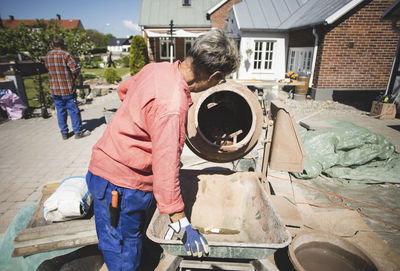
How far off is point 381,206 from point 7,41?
2817 cm

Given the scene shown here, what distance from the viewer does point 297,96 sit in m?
9.45

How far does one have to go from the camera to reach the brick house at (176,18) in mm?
17625

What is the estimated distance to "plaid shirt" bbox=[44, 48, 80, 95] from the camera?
4.77 m

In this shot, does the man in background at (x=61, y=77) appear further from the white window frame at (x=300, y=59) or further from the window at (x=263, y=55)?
the window at (x=263, y=55)

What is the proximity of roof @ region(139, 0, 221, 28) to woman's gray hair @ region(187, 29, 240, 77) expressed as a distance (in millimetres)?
18269

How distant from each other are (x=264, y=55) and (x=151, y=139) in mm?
12316

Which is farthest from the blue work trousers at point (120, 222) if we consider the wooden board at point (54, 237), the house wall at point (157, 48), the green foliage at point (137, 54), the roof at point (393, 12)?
the house wall at point (157, 48)

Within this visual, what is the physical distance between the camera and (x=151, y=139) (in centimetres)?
140

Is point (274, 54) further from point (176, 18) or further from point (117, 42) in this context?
point (117, 42)

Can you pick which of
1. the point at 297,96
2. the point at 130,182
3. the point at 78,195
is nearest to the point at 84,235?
the point at 78,195

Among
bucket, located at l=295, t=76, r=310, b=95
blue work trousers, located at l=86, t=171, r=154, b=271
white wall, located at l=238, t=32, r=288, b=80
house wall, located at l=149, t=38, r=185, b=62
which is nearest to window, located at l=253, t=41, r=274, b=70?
white wall, located at l=238, t=32, r=288, b=80

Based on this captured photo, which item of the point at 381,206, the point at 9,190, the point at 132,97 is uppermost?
the point at 132,97

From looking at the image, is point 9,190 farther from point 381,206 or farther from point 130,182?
point 381,206

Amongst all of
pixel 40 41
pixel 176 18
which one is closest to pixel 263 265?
pixel 40 41
